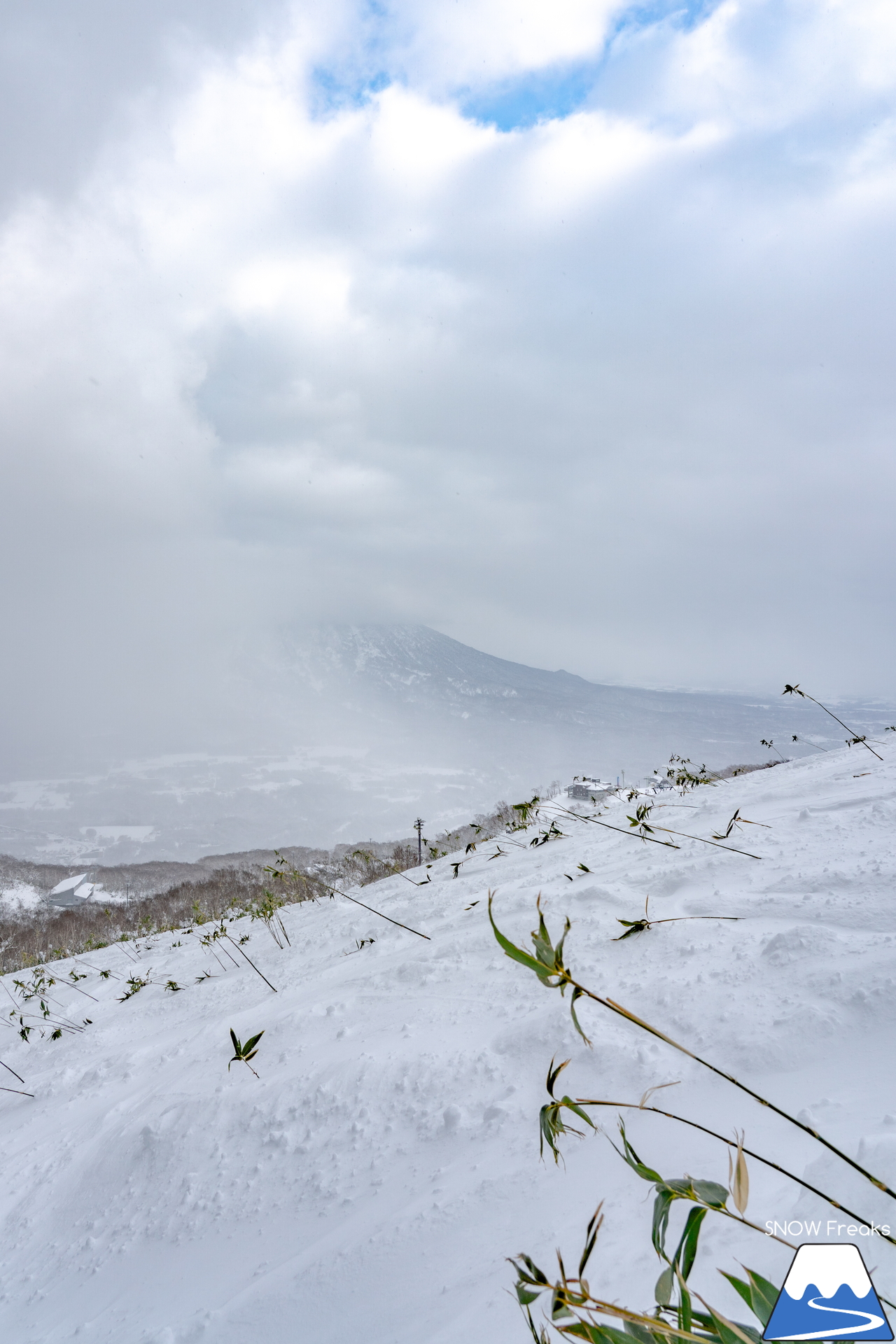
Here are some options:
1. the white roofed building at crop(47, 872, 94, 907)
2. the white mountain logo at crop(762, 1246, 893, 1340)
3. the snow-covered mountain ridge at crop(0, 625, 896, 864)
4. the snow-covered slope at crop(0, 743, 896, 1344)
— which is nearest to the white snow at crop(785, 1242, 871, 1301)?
the white mountain logo at crop(762, 1246, 893, 1340)

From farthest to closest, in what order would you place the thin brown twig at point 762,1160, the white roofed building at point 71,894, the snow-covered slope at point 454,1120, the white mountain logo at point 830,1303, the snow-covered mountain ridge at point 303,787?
the snow-covered mountain ridge at point 303,787 → the white roofed building at point 71,894 → the snow-covered slope at point 454,1120 → the white mountain logo at point 830,1303 → the thin brown twig at point 762,1160

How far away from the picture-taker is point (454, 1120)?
1623 mm

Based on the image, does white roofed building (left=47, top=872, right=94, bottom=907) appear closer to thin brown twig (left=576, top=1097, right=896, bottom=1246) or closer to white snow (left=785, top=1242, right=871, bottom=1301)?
thin brown twig (left=576, top=1097, right=896, bottom=1246)

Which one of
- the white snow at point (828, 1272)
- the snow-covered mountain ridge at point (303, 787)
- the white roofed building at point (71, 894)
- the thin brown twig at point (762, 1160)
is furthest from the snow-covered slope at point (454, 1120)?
the snow-covered mountain ridge at point (303, 787)

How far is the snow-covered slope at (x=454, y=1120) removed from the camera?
121 cm

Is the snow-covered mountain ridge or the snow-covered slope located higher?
the snow-covered slope

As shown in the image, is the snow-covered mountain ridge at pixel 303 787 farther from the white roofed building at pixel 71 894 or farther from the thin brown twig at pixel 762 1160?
the thin brown twig at pixel 762 1160

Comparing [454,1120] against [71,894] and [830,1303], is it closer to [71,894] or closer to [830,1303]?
[830,1303]

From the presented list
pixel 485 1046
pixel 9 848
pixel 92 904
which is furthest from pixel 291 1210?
pixel 9 848

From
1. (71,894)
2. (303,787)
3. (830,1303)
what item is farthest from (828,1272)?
(303,787)

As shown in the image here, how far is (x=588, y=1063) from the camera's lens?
5.27ft

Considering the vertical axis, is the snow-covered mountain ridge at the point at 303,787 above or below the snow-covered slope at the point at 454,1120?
below

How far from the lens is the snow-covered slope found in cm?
121

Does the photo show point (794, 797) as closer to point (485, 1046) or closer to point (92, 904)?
point (485, 1046)
